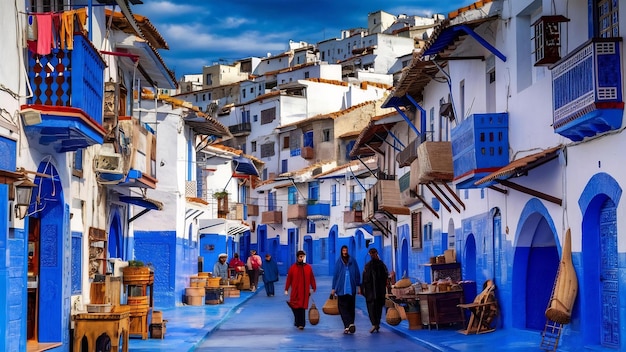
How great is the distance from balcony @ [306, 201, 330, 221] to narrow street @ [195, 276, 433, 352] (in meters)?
Answer: 35.5

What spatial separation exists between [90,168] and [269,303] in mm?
17782

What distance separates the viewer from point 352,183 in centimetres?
5959

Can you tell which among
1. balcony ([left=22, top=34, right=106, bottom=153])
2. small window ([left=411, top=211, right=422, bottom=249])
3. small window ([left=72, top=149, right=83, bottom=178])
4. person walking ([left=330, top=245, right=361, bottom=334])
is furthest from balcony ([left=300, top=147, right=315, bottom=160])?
balcony ([left=22, top=34, right=106, bottom=153])

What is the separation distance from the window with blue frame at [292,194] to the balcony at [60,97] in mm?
54335

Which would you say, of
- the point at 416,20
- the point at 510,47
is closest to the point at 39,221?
the point at 510,47

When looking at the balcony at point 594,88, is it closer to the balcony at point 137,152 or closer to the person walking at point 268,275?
the balcony at point 137,152

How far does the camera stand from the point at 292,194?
68.8 m

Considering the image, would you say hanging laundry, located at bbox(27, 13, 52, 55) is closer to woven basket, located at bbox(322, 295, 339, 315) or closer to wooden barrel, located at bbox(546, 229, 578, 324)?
wooden barrel, located at bbox(546, 229, 578, 324)

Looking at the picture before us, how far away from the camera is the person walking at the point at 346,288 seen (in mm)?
21372

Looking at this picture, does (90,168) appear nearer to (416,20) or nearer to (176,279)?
(176,279)

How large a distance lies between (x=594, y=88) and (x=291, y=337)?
9.64m

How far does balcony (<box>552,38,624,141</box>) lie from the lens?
13211mm

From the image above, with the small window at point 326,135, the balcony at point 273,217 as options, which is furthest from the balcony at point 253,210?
the small window at point 326,135

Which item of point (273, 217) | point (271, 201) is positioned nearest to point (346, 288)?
point (273, 217)
